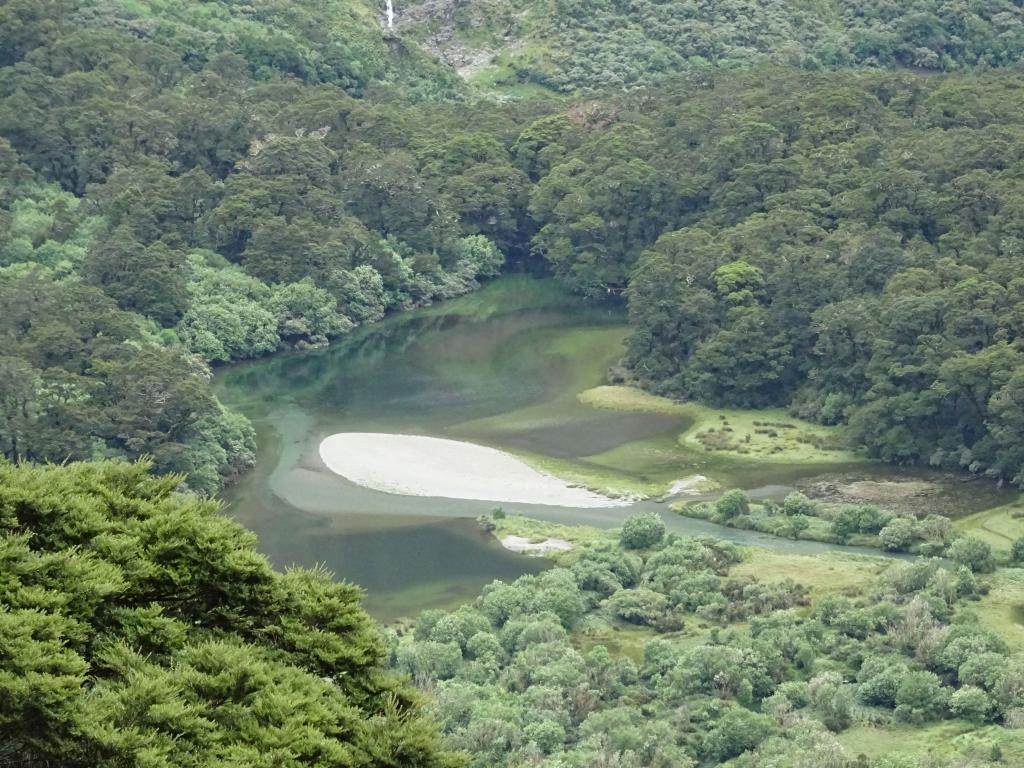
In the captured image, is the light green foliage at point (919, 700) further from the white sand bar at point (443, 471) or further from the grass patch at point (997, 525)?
the white sand bar at point (443, 471)

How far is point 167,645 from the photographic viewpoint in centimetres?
2033

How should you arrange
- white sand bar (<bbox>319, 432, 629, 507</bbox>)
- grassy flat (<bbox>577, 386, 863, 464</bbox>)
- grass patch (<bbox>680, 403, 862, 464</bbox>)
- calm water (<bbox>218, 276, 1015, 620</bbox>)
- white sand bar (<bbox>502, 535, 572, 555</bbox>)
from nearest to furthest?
1. white sand bar (<bbox>502, 535, 572, 555</bbox>)
2. calm water (<bbox>218, 276, 1015, 620</bbox>)
3. white sand bar (<bbox>319, 432, 629, 507</bbox>)
4. grass patch (<bbox>680, 403, 862, 464</bbox>)
5. grassy flat (<bbox>577, 386, 863, 464</bbox>)

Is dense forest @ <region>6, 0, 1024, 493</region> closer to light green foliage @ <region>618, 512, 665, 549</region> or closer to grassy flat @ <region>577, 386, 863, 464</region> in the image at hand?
grassy flat @ <region>577, 386, 863, 464</region>

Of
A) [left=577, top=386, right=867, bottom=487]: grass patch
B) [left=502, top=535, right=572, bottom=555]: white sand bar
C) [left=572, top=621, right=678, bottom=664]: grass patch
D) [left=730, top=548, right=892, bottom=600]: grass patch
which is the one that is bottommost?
[left=572, top=621, right=678, bottom=664]: grass patch

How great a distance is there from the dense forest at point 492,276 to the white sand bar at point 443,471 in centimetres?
426

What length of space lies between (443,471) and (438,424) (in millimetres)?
6187

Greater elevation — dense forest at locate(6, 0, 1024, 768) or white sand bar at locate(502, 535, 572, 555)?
dense forest at locate(6, 0, 1024, 768)

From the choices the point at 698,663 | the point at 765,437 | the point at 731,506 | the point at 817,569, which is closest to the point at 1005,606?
the point at 817,569

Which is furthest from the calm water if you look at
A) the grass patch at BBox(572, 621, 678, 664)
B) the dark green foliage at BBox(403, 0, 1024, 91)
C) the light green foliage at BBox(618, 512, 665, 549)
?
the dark green foliage at BBox(403, 0, 1024, 91)

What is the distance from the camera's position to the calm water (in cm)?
5312

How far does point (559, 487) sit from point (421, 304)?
31.7m

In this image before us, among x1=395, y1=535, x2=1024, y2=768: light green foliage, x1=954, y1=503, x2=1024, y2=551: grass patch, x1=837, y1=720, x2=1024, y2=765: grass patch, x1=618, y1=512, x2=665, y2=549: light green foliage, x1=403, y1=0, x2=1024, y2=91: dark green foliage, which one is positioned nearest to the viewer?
x1=837, y1=720, x2=1024, y2=765: grass patch

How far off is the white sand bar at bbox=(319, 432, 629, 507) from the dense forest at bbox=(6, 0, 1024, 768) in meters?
4.26

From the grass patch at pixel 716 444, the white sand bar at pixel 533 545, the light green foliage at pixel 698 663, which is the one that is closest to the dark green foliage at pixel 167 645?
the light green foliage at pixel 698 663
